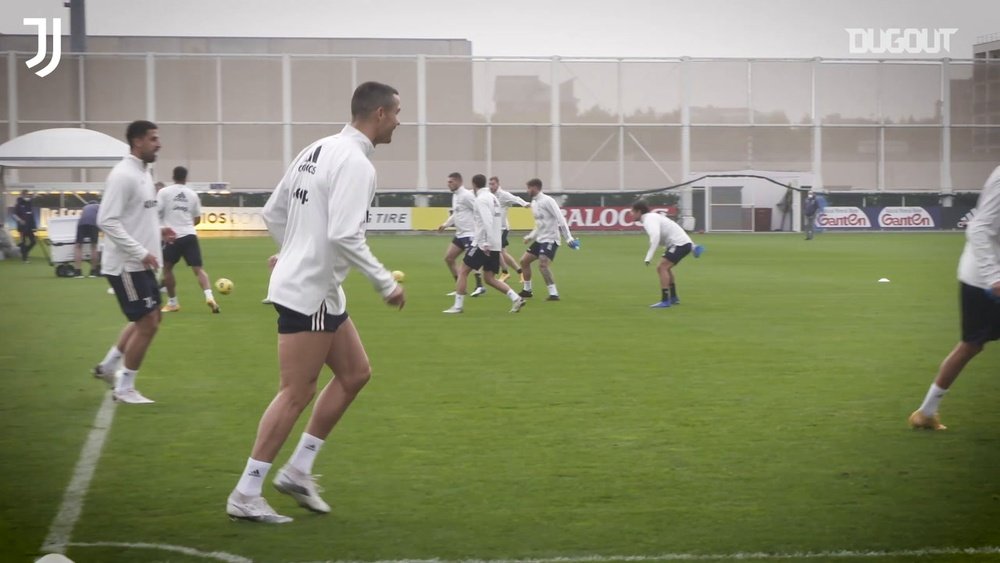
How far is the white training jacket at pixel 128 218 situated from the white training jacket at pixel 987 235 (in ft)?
19.5

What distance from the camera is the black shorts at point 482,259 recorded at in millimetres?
20109

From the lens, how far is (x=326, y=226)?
6.36 metres

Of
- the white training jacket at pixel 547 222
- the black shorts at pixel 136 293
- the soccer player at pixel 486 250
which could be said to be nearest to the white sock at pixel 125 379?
the black shorts at pixel 136 293

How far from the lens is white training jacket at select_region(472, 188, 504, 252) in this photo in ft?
65.8

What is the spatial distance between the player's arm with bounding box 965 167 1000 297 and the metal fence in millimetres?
57788

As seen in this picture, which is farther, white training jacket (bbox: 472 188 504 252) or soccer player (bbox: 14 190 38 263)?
soccer player (bbox: 14 190 38 263)

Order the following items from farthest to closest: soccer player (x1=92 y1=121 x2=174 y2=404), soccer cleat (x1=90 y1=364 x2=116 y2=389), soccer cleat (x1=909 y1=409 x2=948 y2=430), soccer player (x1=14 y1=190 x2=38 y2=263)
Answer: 1. soccer player (x1=14 y1=190 x2=38 y2=263)
2. soccer cleat (x1=90 y1=364 x2=116 y2=389)
3. soccer player (x1=92 y1=121 x2=174 y2=404)
4. soccer cleat (x1=909 y1=409 x2=948 y2=430)

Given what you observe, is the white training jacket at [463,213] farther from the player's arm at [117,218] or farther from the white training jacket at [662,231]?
the player's arm at [117,218]

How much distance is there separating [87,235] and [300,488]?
23871 millimetres

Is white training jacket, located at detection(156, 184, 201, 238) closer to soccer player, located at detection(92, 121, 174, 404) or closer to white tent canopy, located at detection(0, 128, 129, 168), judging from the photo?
soccer player, located at detection(92, 121, 174, 404)

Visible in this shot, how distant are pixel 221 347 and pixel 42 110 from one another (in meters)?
54.5

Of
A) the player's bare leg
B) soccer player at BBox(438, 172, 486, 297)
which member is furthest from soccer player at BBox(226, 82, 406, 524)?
the player's bare leg

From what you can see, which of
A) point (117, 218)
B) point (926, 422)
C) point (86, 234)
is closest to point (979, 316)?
point (926, 422)

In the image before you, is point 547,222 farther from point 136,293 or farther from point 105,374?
point 136,293
